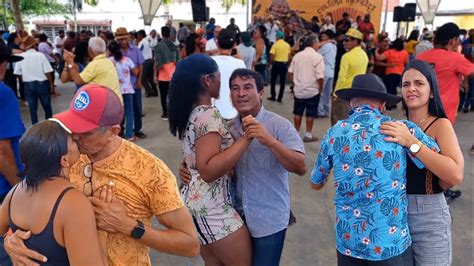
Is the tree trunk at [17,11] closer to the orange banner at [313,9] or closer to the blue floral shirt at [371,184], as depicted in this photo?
the orange banner at [313,9]

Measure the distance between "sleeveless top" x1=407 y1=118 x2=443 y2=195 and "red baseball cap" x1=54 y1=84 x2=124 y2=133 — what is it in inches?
53.6

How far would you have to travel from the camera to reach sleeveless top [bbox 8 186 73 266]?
1.26 m

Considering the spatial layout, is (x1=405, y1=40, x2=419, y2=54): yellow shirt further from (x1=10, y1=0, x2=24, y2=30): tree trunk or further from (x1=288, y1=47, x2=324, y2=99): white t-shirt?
(x1=10, y1=0, x2=24, y2=30): tree trunk

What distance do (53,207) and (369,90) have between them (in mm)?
1426

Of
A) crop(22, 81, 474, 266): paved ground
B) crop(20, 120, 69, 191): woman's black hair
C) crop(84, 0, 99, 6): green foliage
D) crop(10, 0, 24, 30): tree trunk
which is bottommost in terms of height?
crop(22, 81, 474, 266): paved ground

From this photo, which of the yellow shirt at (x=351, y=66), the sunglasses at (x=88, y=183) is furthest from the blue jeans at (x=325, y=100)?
the sunglasses at (x=88, y=183)

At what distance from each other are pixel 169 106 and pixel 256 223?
0.73 meters

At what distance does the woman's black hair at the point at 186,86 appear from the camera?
1.91 meters

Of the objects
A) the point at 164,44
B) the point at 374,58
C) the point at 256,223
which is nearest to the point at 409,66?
the point at 256,223

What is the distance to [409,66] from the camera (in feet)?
6.84

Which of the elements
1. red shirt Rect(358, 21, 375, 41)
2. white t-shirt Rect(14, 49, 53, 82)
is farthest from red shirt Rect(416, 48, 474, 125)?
red shirt Rect(358, 21, 375, 41)

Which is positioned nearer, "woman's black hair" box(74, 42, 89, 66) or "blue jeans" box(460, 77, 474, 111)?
"woman's black hair" box(74, 42, 89, 66)

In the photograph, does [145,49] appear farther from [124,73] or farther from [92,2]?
[92,2]

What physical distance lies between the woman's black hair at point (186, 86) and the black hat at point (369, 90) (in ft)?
2.21
